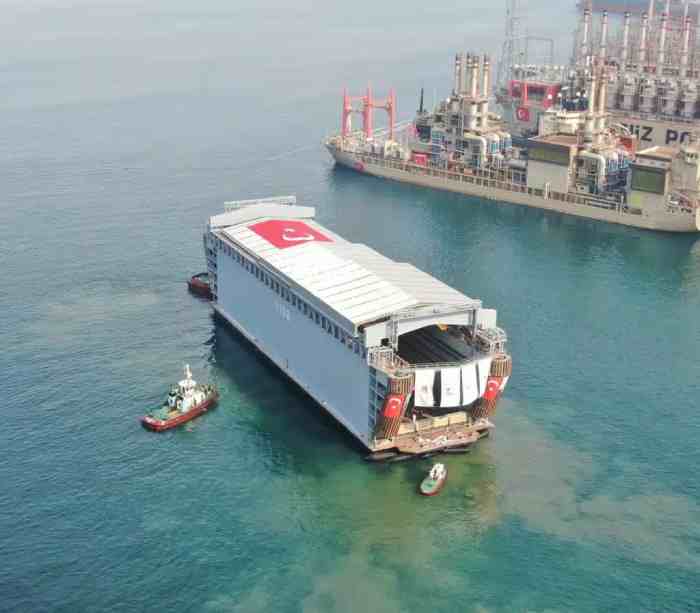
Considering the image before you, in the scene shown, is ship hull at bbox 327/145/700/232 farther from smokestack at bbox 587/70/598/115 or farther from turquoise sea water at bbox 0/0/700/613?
turquoise sea water at bbox 0/0/700/613

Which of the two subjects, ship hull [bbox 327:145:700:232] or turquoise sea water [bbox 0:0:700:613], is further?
ship hull [bbox 327:145:700:232]

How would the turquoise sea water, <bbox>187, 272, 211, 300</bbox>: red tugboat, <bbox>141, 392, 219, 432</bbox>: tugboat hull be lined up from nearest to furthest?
the turquoise sea water
<bbox>141, 392, 219, 432</bbox>: tugboat hull
<bbox>187, 272, 211, 300</bbox>: red tugboat

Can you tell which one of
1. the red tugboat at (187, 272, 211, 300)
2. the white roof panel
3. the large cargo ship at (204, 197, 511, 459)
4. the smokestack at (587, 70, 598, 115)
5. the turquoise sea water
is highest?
the smokestack at (587, 70, 598, 115)

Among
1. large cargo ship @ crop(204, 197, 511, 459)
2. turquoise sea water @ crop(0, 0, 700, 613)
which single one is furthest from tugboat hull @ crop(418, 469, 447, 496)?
large cargo ship @ crop(204, 197, 511, 459)

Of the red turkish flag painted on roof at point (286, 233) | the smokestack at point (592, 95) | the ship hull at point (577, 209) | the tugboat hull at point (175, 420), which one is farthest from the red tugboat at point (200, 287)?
the smokestack at point (592, 95)

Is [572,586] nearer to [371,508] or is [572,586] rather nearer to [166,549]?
[371,508]

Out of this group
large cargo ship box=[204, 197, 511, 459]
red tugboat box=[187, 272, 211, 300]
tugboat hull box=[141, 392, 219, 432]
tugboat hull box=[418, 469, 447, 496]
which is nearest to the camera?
tugboat hull box=[418, 469, 447, 496]

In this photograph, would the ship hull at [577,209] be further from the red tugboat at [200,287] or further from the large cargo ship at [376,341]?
the large cargo ship at [376,341]
